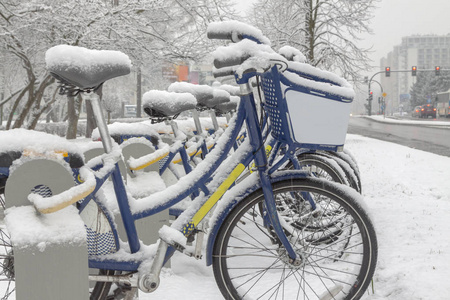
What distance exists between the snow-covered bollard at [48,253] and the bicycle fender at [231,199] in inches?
24.3

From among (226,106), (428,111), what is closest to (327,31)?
(226,106)

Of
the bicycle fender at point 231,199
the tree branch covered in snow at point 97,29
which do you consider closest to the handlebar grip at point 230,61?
the bicycle fender at point 231,199

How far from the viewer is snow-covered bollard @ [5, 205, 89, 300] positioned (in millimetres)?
1972

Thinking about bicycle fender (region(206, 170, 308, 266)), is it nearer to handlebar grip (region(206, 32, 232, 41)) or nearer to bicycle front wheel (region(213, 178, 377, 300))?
bicycle front wheel (region(213, 178, 377, 300))

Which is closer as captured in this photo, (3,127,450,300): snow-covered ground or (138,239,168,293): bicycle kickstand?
(138,239,168,293): bicycle kickstand

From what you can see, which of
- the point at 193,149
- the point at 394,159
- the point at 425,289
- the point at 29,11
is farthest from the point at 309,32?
the point at 425,289

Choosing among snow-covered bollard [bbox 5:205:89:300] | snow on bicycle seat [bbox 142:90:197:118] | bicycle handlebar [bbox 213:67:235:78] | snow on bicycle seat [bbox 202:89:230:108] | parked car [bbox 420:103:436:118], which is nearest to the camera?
snow-covered bollard [bbox 5:205:89:300]

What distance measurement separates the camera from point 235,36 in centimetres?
232

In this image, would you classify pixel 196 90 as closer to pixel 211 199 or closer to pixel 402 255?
pixel 211 199

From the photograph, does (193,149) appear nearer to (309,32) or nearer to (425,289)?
(425,289)

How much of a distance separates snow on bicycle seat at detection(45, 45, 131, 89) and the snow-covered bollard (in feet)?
1.98

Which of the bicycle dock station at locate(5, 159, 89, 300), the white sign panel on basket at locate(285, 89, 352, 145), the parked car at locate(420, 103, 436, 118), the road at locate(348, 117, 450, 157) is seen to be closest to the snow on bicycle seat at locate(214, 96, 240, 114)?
the white sign panel on basket at locate(285, 89, 352, 145)

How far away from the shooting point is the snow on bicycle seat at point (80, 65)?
205cm

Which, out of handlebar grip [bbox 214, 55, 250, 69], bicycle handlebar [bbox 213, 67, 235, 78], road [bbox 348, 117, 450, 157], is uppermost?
A: handlebar grip [bbox 214, 55, 250, 69]
